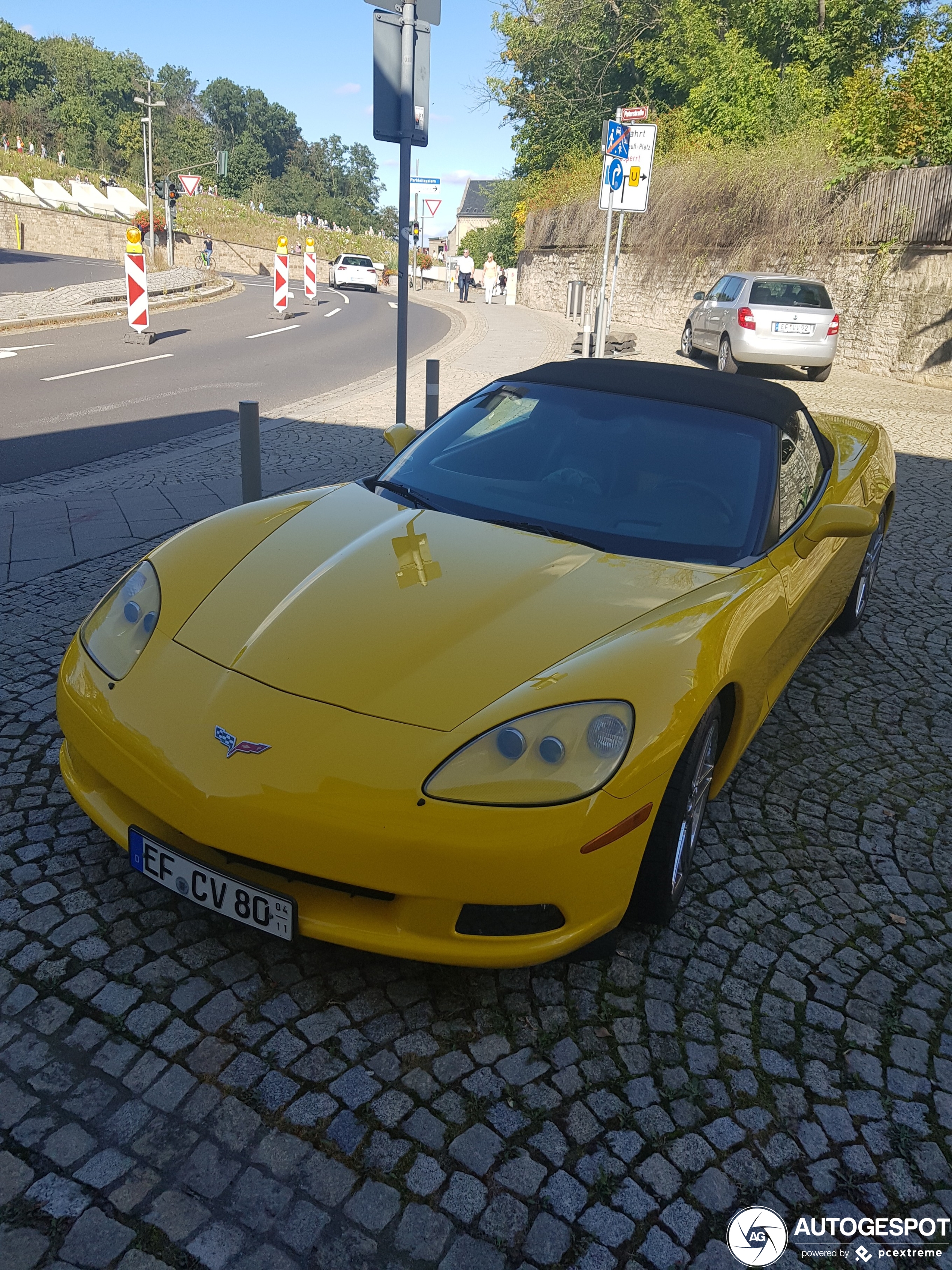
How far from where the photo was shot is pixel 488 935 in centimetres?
227

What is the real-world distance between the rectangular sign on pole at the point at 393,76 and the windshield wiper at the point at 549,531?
4.17 m

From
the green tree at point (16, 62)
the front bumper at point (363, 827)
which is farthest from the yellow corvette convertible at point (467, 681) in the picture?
the green tree at point (16, 62)

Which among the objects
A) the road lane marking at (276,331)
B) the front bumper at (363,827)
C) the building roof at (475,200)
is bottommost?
the road lane marking at (276,331)

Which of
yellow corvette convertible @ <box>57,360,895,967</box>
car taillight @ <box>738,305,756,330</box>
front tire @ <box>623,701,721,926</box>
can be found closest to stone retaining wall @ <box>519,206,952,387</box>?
car taillight @ <box>738,305,756,330</box>

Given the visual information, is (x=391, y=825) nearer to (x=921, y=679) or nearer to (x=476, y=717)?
(x=476, y=717)

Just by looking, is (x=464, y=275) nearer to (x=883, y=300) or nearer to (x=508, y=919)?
(x=883, y=300)

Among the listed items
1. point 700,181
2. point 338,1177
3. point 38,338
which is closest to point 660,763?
point 338,1177

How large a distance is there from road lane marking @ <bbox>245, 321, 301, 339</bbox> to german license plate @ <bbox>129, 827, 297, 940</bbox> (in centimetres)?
1881

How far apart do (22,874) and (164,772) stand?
2.68 feet

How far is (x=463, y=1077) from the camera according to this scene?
224 cm

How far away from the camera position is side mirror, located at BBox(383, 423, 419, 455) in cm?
412

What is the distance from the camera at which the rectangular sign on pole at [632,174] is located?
47.9 ft

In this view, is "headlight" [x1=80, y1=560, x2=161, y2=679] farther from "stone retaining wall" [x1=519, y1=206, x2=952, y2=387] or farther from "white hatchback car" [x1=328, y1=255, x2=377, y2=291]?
"white hatchback car" [x1=328, y1=255, x2=377, y2=291]

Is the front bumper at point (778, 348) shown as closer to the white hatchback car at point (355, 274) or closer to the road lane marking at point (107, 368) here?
the road lane marking at point (107, 368)
